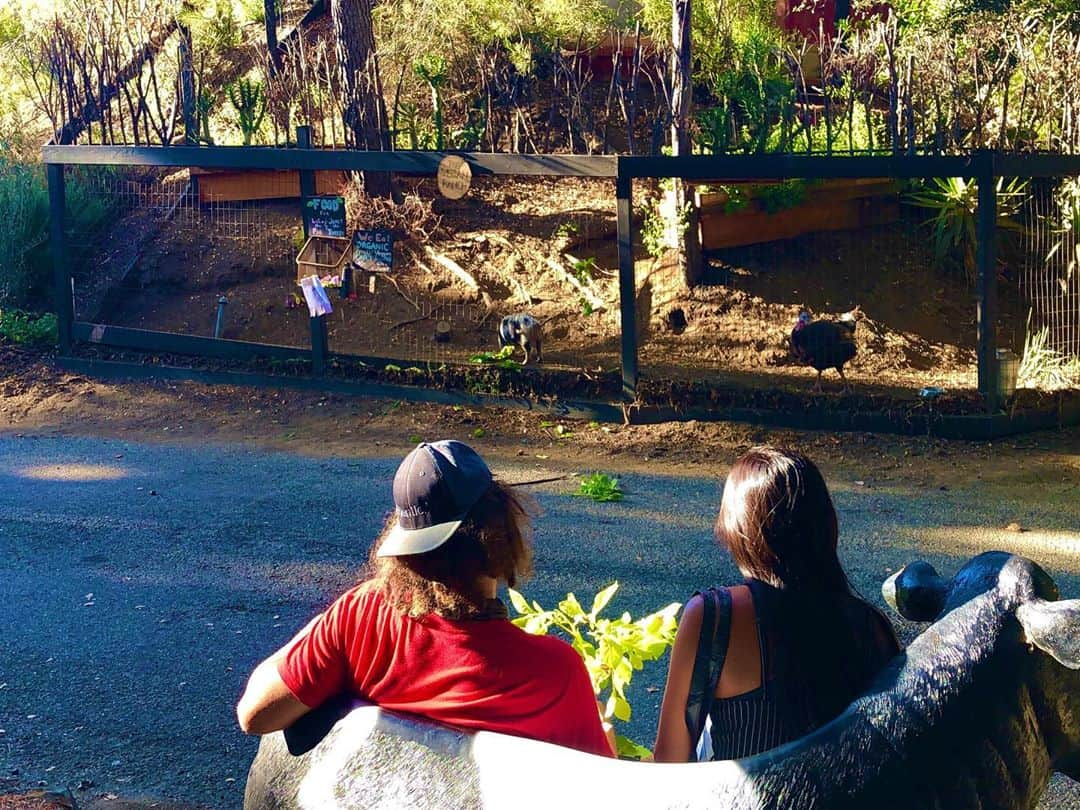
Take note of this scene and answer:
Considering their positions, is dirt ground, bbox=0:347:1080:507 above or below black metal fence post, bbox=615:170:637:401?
below

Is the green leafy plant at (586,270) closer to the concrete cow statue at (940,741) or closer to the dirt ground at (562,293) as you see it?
the dirt ground at (562,293)

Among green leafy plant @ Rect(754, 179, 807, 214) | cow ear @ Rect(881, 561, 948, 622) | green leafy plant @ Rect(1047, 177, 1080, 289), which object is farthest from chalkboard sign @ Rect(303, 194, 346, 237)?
cow ear @ Rect(881, 561, 948, 622)

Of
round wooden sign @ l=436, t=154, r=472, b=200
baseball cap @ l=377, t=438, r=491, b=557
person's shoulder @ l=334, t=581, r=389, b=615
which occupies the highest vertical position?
round wooden sign @ l=436, t=154, r=472, b=200

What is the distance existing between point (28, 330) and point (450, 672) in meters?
11.4

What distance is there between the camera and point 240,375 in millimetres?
11242

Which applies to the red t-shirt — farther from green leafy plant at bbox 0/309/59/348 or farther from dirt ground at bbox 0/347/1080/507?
green leafy plant at bbox 0/309/59/348

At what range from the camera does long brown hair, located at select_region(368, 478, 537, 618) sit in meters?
2.38

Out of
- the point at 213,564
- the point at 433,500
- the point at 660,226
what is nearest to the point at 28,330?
the point at 660,226

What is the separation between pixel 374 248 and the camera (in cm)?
1042

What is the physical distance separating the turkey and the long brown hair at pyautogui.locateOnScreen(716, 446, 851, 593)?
743 cm

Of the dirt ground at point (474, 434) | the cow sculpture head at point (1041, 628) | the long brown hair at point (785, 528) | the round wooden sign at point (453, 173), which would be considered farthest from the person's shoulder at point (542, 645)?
the round wooden sign at point (453, 173)

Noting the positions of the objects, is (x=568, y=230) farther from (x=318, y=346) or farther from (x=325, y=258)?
(x=318, y=346)

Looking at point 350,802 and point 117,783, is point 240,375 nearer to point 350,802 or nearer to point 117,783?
point 117,783

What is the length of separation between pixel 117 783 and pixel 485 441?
5.40 m
